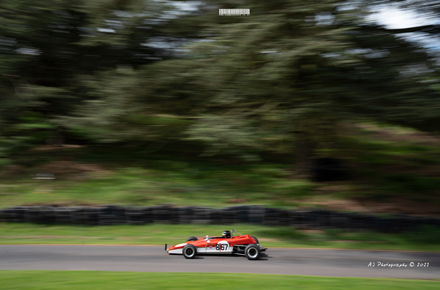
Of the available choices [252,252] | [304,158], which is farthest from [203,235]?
[304,158]

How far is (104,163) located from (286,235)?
25.2 ft

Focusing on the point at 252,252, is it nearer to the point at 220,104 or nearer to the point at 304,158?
the point at 220,104

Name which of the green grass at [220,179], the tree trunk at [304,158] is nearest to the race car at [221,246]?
the green grass at [220,179]

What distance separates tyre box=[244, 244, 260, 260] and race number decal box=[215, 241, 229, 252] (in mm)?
379

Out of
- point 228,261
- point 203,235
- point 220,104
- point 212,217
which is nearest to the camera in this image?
point 228,261

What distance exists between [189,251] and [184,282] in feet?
2.86

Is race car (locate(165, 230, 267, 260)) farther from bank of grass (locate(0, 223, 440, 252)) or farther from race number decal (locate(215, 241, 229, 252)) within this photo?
bank of grass (locate(0, 223, 440, 252))

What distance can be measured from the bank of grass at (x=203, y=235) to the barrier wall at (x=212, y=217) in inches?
6.8

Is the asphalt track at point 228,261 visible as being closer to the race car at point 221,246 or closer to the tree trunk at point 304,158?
the race car at point 221,246

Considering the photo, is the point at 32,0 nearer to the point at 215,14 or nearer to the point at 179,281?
the point at 215,14

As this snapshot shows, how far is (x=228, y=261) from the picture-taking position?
705 centimetres

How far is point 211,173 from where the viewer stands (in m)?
13.6

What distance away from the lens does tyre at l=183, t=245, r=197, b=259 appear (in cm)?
667

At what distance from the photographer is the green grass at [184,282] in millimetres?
5738
